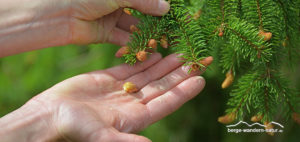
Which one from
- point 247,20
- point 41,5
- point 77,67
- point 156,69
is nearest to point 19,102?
point 77,67

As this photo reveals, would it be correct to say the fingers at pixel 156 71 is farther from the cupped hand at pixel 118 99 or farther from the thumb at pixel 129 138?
the thumb at pixel 129 138

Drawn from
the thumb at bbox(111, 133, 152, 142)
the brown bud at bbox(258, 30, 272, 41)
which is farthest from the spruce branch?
the thumb at bbox(111, 133, 152, 142)

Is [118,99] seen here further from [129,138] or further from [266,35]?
[266,35]

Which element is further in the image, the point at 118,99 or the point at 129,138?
the point at 118,99

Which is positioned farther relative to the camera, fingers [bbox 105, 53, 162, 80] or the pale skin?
fingers [bbox 105, 53, 162, 80]

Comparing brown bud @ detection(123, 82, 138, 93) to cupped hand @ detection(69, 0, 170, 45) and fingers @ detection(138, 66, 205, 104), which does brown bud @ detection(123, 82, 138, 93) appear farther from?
cupped hand @ detection(69, 0, 170, 45)

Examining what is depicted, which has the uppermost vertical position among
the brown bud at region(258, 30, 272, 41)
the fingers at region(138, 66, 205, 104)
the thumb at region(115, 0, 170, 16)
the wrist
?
the thumb at region(115, 0, 170, 16)

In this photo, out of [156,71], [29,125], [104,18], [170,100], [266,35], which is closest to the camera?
[266,35]

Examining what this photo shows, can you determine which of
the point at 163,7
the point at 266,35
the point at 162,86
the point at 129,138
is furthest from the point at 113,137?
the point at 266,35
